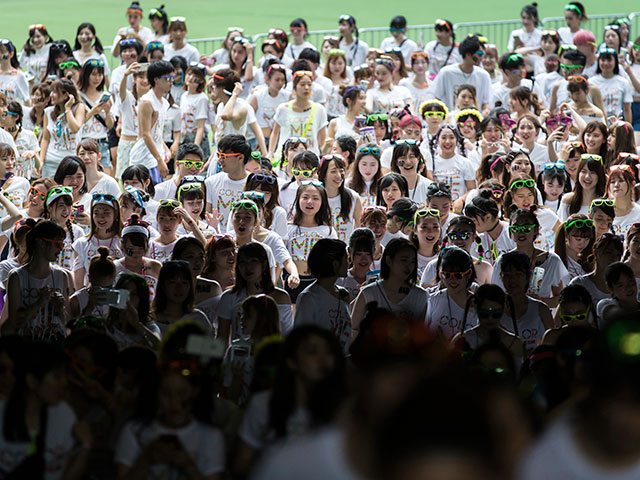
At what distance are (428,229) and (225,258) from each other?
1.51 m

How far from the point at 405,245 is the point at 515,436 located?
162 inches

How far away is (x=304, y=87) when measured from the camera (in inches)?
427

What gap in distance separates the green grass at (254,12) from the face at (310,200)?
43.8 feet

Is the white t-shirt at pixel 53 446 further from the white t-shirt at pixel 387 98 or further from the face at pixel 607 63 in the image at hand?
the face at pixel 607 63

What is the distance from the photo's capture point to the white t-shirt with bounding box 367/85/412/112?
12.2 meters

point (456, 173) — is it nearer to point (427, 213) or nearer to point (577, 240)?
point (427, 213)

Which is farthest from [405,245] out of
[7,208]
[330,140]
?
[330,140]

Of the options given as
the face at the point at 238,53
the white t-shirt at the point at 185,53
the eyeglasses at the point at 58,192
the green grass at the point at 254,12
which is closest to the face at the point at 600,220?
the eyeglasses at the point at 58,192

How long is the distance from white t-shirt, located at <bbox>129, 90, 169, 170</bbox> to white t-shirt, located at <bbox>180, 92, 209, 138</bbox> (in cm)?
64

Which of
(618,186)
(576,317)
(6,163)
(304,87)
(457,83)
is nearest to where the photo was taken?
(576,317)

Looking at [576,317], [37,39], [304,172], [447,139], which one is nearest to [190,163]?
[304,172]

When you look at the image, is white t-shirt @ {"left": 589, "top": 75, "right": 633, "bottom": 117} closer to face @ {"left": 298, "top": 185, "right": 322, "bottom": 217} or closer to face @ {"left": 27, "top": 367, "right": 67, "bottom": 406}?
face @ {"left": 298, "top": 185, "right": 322, "bottom": 217}

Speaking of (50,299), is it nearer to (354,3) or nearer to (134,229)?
(134,229)

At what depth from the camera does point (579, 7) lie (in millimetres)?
15453
